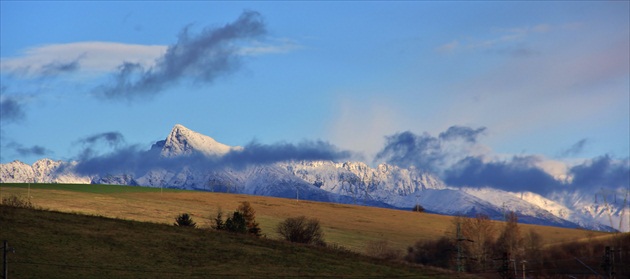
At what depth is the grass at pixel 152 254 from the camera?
107 meters

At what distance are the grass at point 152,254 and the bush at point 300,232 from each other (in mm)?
26459

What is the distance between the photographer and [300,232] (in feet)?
547

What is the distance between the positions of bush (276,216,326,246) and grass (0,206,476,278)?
26.5m

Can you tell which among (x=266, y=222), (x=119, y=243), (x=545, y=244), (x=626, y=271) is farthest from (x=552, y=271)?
(x=119, y=243)

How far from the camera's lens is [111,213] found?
170625 millimetres

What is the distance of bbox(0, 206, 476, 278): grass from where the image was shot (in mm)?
107438

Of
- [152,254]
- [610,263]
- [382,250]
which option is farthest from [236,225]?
[610,263]

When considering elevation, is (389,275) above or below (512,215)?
below

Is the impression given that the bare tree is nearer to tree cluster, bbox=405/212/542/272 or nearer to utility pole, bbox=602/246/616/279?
tree cluster, bbox=405/212/542/272

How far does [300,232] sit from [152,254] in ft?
170

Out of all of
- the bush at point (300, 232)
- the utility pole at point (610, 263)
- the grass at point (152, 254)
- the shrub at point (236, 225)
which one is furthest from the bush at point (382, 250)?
the utility pole at point (610, 263)

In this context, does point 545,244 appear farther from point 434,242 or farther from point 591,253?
point 434,242

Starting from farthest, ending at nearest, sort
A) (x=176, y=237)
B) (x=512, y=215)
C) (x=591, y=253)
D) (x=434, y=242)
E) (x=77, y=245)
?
1. (x=512, y=215)
2. (x=434, y=242)
3. (x=591, y=253)
4. (x=176, y=237)
5. (x=77, y=245)

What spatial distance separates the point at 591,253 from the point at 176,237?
84.2m
